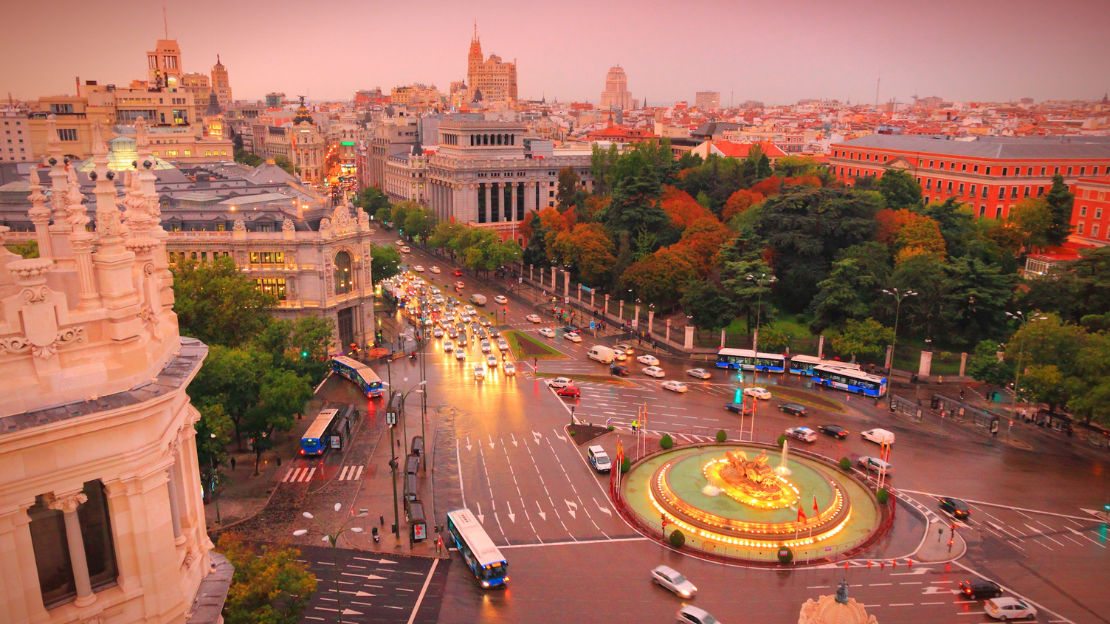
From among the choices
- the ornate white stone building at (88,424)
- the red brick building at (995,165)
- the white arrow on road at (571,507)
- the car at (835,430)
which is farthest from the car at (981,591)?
the red brick building at (995,165)

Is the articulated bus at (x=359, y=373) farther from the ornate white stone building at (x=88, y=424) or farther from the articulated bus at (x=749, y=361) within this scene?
the ornate white stone building at (x=88, y=424)

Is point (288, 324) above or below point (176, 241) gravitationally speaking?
below

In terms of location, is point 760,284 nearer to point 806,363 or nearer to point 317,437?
point 806,363

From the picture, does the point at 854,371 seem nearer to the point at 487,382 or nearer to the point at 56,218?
the point at 487,382

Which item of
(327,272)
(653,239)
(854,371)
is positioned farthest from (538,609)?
(653,239)

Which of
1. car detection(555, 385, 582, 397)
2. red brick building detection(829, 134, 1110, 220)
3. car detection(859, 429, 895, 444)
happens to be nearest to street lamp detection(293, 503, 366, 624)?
car detection(555, 385, 582, 397)

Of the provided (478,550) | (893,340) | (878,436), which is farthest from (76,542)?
(893,340)

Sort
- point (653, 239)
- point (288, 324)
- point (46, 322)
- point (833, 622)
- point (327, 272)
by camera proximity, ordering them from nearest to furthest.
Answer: point (46, 322) < point (833, 622) < point (288, 324) < point (327, 272) < point (653, 239)
